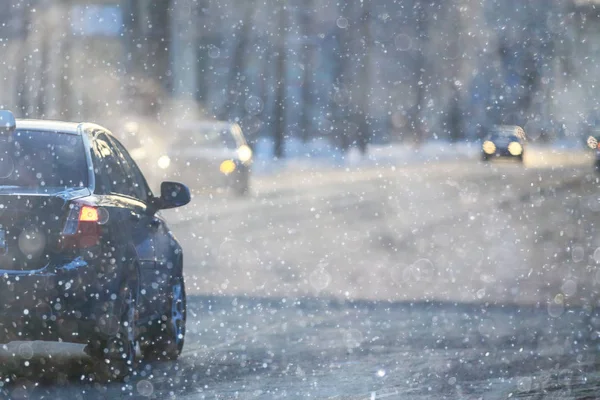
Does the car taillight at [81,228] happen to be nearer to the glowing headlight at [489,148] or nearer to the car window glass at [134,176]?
the car window glass at [134,176]

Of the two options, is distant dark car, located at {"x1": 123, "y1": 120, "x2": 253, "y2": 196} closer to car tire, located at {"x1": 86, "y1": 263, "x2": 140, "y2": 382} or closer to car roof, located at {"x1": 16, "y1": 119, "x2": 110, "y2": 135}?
car roof, located at {"x1": 16, "y1": 119, "x2": 110, "y2": 135}

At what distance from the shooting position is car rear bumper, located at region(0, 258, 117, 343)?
726 cm

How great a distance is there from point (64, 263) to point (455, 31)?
67.3m

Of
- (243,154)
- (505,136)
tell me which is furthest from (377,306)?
(505,136)

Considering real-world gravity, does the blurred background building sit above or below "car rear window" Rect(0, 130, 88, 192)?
below

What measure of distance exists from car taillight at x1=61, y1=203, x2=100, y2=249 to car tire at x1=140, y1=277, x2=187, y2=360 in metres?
1.54

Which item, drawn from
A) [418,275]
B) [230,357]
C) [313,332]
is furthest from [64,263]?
[418,275]

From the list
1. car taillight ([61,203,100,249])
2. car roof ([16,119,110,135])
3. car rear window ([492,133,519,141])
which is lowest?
car rear window ([492,133,519,141])

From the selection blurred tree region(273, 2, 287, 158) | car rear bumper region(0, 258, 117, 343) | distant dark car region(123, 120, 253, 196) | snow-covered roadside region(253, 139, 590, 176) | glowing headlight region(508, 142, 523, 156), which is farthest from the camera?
glowing headlight region(508, 142, 523, 156)

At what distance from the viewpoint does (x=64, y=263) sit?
24.2 ft

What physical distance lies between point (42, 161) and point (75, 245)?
65 centimetres

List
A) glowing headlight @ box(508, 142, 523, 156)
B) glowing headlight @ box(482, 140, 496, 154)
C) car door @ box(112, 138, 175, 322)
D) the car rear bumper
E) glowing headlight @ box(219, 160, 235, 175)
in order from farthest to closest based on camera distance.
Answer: glowing headlight @ box(482, 140, 496, 154) < glowing headlight @ box(508, 142, 523, 156) < glowing headlight @ box(219, 160, 235, 175) < car door @ box(112, 138, 175, 322) < the car rear bumper

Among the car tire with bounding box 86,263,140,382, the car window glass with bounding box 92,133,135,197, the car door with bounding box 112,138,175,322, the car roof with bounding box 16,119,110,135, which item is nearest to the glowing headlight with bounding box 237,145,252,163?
the car door with bounding box 112,138,175,322

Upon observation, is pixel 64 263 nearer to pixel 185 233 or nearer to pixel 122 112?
pixel 185 233
